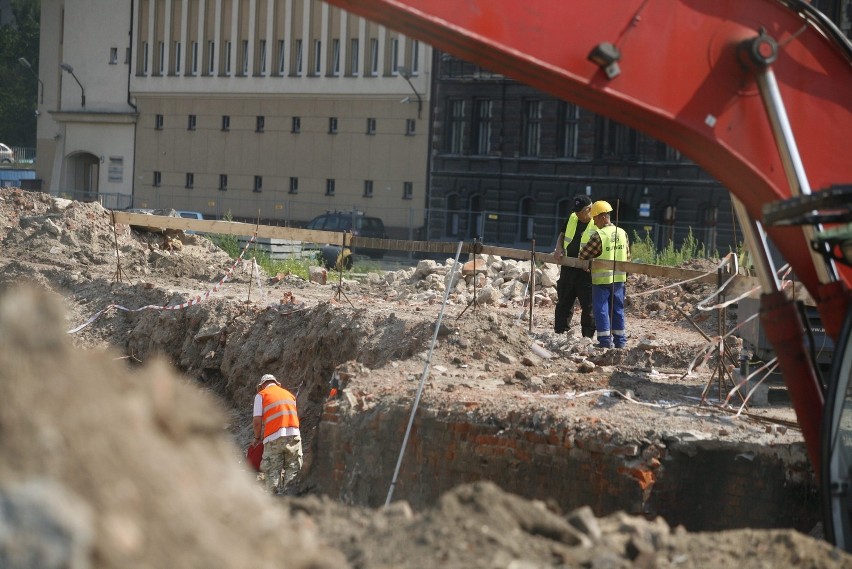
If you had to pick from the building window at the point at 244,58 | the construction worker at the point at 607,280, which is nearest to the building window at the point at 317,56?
the building window at the point at 244,58

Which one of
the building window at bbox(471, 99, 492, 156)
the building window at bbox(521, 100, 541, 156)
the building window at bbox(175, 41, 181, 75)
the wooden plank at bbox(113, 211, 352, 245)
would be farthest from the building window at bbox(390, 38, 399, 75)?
the wooden plank at bbox(113, 211, 352, 245)

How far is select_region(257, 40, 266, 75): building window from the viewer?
46.9m

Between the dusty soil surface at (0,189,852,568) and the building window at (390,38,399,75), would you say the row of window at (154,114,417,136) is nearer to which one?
the building window at (390,38,399,75)

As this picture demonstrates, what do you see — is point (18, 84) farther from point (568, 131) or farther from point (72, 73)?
point (568, 131)

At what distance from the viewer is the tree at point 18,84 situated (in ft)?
213

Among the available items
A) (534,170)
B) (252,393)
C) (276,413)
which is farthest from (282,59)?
(276,413)

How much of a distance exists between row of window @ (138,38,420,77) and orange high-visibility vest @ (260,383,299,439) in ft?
104

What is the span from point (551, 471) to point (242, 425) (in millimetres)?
7176

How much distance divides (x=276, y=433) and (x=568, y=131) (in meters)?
30.9

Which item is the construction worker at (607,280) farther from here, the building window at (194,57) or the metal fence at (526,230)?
the building window at (194,57)

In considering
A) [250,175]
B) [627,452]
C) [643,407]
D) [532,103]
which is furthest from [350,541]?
[250,175]

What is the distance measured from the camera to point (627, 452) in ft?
25.9

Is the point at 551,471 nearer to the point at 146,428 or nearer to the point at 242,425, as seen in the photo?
the point at 146,428

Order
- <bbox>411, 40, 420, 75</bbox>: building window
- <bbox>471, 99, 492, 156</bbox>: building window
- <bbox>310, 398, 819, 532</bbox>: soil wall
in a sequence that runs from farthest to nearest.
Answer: <bbox>411, 40, 420, 75</bbox>: building window < <bbox>471, 99, 492, 156</bbox>: building window < <bbox>310, 398, 819, 532</bbox>: soil wall
